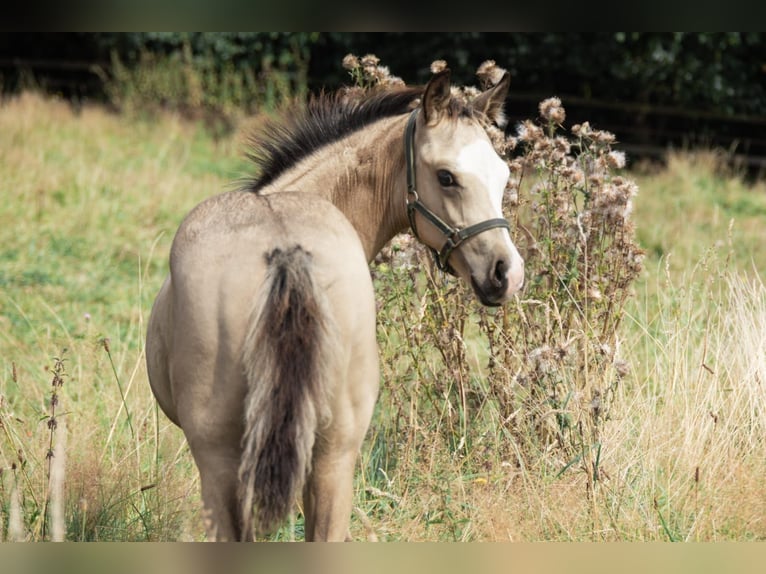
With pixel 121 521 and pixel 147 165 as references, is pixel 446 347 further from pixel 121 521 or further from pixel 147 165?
pixel 147 165

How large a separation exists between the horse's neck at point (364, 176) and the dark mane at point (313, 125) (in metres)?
0.04

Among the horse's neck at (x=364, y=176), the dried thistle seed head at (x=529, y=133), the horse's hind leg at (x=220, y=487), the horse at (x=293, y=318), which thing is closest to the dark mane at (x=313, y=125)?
the horse's neck at (x=364, y=176)

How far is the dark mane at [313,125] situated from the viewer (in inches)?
135

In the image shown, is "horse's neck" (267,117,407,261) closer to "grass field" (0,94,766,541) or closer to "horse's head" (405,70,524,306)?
"horse's head" (405,70,524,306)

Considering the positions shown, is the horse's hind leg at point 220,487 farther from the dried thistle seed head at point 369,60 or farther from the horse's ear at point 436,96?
the dried thistle seed head at point 369,60

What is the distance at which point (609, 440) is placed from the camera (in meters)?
4.03

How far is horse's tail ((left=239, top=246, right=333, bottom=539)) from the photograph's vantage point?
98.7 inches

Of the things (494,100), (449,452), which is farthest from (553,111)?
(449,452)

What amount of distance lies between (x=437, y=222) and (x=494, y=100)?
66cm

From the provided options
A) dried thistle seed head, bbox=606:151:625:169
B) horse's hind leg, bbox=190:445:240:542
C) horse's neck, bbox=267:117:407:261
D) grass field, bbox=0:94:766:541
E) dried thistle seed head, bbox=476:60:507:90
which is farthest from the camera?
dried thistle seed head, bbox=476:60:507:90

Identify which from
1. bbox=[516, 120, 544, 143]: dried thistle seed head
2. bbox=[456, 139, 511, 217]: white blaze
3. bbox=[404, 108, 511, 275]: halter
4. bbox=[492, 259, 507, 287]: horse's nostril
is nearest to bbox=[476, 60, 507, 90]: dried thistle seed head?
bbox=[516, 120, 544, 143]: dried thistle seed head

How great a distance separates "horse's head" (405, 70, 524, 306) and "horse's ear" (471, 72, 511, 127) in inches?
5.4

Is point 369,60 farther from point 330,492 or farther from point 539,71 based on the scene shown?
point 539,71
